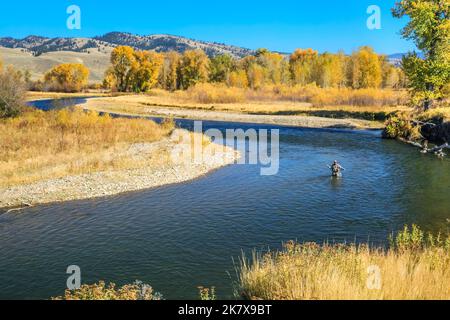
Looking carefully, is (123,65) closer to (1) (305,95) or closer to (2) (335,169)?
(1) (305,95)

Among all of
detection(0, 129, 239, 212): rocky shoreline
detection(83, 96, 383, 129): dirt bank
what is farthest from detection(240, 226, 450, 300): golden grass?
detection(83, 96, 383, 129): dirt bank

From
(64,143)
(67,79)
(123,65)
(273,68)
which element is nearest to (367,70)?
(273,68)

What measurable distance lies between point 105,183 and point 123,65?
121181 millimetres

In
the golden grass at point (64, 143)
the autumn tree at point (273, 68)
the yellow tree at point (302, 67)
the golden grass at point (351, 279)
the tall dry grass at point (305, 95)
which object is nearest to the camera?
the golden grass at point (351, 279)

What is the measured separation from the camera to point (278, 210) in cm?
2367

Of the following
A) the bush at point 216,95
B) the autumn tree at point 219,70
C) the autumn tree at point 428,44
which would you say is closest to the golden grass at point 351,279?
the autumn tree at point 428,44

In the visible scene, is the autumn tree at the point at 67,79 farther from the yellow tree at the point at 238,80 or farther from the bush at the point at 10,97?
the bush at the point at 10,97

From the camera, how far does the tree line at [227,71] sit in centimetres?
13050

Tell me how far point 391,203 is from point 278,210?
7.33 metres

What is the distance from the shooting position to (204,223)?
2158 centimetres

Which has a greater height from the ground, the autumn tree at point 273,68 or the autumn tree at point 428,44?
the autumn tree at point 273,68

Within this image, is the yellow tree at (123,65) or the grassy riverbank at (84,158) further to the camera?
the yellow tree at (123,65)

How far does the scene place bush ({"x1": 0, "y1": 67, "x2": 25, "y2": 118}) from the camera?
1902 inches

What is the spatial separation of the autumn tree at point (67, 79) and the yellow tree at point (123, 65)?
25371mm
